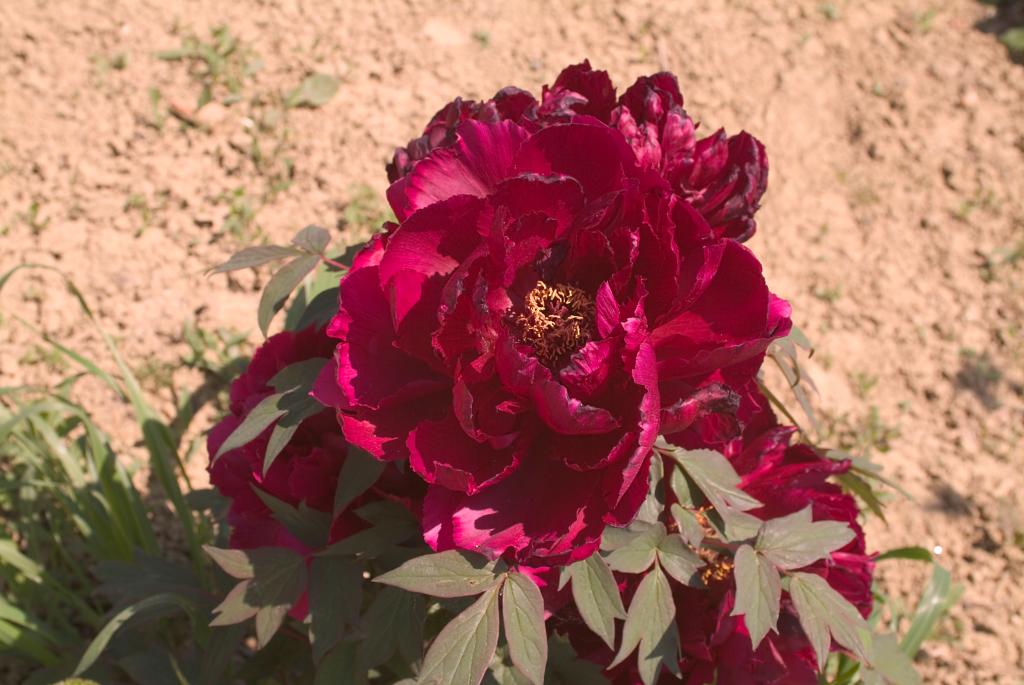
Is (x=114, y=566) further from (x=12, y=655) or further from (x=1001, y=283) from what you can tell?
(x=1001, y=283)

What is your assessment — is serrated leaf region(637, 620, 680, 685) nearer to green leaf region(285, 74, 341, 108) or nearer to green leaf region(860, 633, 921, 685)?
green leaf region(860, 633, 921, 685)

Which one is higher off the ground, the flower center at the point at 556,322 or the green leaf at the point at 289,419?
the flower center at the point at 556,322

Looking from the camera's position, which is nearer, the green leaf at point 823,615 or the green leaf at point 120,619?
the green leaf at point 823,615

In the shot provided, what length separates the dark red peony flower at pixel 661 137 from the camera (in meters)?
1.36

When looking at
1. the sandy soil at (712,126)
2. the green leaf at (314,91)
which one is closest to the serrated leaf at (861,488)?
the sandy soil at (712,126)

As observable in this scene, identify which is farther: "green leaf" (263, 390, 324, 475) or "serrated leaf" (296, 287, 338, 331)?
"serrated leaf" (296, 287, 338, 331)

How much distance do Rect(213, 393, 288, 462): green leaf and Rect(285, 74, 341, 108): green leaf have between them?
232 cm

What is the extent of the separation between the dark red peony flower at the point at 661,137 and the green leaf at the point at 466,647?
0.62m

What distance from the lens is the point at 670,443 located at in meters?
1.38

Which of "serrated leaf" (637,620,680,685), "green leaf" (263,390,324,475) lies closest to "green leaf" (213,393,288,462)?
"green leaf" (263,390,324,475)

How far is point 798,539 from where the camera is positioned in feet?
4.71

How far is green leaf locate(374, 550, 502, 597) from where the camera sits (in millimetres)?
1223

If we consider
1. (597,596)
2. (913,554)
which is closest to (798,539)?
(597,596)

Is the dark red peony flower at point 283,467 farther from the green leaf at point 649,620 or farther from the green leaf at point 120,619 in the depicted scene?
the green leaf at point 649,620
